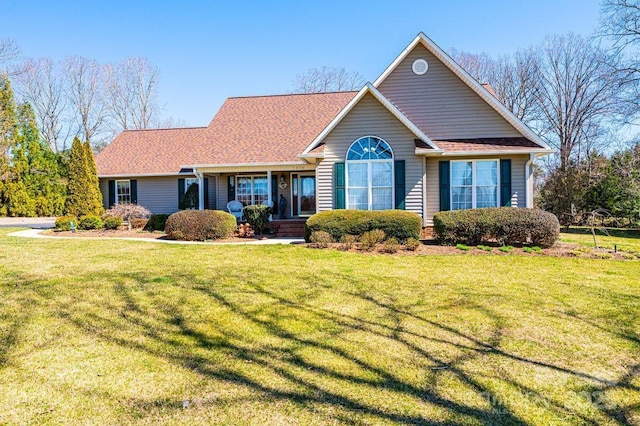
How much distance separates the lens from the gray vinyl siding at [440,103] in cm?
1386

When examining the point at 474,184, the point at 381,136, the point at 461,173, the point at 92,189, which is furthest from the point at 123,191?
the point at 474,184

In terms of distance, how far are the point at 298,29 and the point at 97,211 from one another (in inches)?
492

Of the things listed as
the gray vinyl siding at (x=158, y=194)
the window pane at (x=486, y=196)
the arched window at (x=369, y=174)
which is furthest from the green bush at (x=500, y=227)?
the gray vinyl siding at (x=158, y=194)

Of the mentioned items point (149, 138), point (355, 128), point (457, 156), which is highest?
point (149, 138)

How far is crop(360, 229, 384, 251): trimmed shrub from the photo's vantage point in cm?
1040

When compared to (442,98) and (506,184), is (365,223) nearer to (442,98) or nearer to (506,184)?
(506,184)

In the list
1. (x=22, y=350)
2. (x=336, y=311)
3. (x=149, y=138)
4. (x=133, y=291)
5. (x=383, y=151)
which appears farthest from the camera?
(x=149, y=138)

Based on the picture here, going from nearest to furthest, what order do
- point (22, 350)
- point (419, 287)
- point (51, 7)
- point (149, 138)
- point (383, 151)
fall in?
point (22, 350) < point (419, 287) < point (383, 151) < point (51, 7) < point (149, 138)

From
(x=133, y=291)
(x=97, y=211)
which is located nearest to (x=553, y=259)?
(x=133, y=291)

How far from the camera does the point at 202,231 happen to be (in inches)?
513

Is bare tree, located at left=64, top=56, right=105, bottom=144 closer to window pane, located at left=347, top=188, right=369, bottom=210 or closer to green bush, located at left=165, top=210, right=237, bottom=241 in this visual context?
green bush, located at left=165, top=210, right=237, bottom=241

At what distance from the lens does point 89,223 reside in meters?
16.5

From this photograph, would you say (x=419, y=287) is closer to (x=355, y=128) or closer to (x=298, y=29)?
(x=355, y=128)

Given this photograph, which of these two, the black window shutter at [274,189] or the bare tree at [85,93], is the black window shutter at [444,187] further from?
the bare tree at [85,93]
